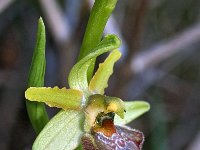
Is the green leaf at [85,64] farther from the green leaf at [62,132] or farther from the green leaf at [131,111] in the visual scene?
the green leaf at [131,111]

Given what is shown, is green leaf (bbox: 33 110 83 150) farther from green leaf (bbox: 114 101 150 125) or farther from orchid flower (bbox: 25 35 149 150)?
green leaf (bbox: 114 101 150 125)

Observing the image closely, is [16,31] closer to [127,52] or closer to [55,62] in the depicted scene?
[55,62]

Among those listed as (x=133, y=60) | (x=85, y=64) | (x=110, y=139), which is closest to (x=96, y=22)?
(x=85, y=64)

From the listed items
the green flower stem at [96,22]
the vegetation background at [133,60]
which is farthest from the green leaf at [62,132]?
the vegetation background at [133,60]

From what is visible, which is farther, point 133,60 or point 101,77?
point 133,60

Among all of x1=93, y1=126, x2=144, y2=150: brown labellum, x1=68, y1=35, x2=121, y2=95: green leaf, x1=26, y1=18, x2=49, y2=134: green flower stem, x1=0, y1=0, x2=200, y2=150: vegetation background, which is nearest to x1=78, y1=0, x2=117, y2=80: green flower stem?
x1=68, y1=35, x2=121, y2=95: green leaf

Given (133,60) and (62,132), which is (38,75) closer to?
(62,132)
